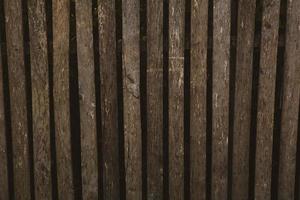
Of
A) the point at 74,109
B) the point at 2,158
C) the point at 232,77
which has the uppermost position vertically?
the point at 232,77

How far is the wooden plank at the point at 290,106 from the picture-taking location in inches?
132

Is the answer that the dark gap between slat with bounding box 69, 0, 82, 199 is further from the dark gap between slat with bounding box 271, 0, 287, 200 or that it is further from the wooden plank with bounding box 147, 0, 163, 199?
the dark gap between slat with bounding box 271, 0, 287, 200

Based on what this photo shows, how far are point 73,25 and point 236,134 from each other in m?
1.25

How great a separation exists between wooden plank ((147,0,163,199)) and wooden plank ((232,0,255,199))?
0.48 meters

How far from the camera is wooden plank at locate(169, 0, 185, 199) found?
3289 millimetres

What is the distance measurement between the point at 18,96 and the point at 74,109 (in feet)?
1.21

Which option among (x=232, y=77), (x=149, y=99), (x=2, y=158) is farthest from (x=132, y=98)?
(x=2, y=158)

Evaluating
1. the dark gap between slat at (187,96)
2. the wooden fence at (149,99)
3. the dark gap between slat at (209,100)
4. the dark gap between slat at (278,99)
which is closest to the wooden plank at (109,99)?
the wooden fence at (149,99)

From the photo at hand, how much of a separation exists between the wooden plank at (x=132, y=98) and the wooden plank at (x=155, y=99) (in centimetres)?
7

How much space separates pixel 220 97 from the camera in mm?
3428

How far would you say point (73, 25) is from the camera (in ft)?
11.3

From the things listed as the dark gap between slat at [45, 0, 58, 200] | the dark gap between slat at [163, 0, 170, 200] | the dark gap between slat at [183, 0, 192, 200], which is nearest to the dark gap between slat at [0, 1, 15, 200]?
the dark gap between slat at [45, 0, 58, 200]

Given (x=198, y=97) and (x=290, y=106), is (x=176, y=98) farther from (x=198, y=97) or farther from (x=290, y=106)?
(x=290, y=106)

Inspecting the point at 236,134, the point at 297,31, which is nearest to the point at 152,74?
the point at 236,134
